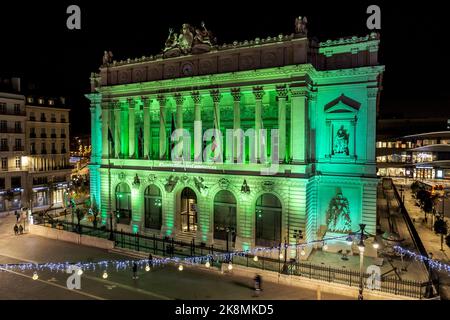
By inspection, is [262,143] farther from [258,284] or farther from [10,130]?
[10,130]

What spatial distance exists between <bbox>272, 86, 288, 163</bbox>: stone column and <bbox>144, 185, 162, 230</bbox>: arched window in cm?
1586

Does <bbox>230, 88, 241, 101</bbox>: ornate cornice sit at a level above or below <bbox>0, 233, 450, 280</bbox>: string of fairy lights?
above

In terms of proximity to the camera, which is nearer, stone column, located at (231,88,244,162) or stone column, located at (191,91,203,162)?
stone column, located at (231,88,244,162)

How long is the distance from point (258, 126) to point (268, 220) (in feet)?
31.5

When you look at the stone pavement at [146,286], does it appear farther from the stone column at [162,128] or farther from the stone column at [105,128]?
the stone column at [105,128]

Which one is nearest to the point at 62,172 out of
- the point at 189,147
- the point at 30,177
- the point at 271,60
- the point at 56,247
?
the point at 30,177

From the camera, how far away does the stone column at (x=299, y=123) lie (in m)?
32.5

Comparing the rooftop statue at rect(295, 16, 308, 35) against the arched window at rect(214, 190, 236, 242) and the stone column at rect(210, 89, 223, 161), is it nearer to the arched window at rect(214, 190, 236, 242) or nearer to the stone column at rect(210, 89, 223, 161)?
the stone column at rect(210, 89, 223, 161)

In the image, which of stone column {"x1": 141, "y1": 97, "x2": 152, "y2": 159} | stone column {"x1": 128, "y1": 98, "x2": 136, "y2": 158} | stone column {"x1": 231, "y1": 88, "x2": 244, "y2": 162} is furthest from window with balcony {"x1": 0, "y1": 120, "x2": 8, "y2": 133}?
stone column {"x1": 231, "y1": 88, "x2": 244, "y2": 162}

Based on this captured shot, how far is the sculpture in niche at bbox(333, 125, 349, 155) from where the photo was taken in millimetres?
34562

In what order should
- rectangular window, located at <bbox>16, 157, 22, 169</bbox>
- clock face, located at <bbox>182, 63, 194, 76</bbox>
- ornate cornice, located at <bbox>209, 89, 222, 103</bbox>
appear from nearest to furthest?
ornate cornice, located at <bbox>209, 89, 222, 103</bbox> < clock face, located at <bbox>182, 63, 194, 76</bbox> < rectangular window, located at <bbox>16, 157, 22, 169</bbox>

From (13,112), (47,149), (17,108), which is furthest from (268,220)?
(17,108)

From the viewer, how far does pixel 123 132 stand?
4497 centimetres

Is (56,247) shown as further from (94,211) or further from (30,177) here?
(30,177)
